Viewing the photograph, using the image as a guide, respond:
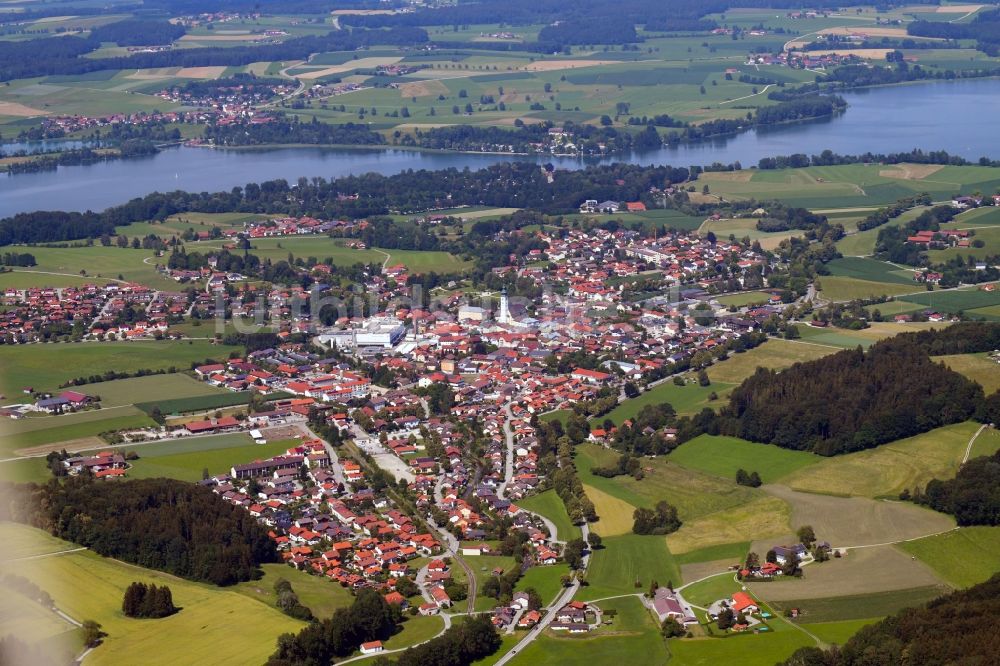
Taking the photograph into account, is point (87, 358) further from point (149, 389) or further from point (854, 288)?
point (854, 288)

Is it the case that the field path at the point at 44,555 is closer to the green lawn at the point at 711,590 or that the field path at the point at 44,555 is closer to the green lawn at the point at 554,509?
the green lawn at the point at 554,509

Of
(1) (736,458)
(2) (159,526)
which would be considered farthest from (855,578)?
(2) (159,526)

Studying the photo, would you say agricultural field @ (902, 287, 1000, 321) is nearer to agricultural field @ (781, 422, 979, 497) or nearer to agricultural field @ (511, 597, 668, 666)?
agricultural field @ (781, 422, 979, 497)

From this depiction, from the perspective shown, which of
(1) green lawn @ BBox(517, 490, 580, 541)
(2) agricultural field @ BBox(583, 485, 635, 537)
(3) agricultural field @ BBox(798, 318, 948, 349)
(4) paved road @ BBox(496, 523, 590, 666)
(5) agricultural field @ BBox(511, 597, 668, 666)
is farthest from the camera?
(3) agricultural field @ BBox(798, 318, 948, 349)

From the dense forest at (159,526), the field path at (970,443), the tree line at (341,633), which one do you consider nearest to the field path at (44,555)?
the dense forest at (159,526)

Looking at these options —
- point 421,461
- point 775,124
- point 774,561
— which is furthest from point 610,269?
point 775,124

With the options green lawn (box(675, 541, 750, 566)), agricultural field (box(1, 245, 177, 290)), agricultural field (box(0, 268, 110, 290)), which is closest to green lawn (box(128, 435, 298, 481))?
green lawn (box(675, 541, 750, 566))
